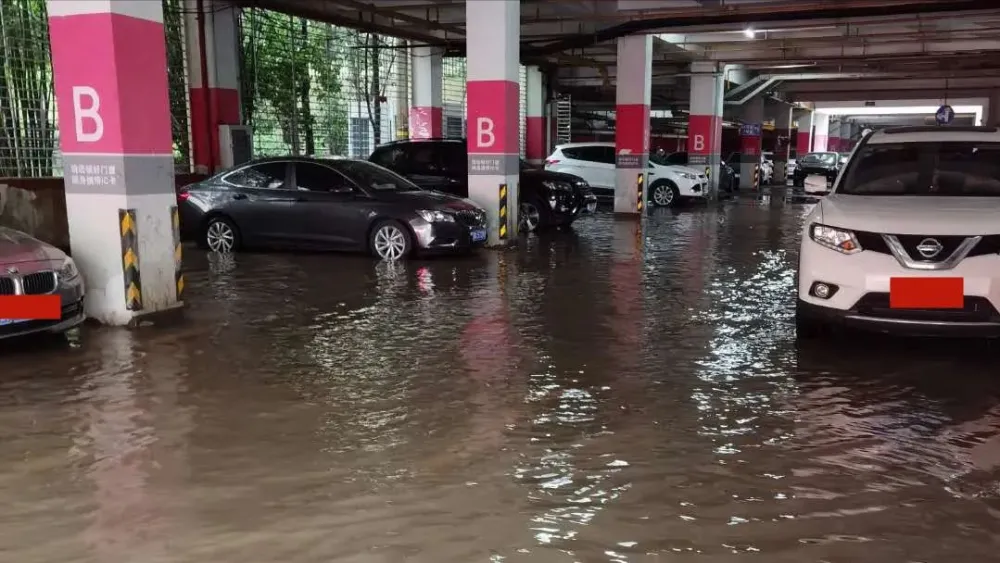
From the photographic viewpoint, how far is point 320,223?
10500mm

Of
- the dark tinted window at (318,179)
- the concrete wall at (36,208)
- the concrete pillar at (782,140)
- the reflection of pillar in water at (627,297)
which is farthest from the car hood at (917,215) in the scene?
the concrete pillar at (782,140)

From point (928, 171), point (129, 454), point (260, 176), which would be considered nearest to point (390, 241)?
point (260, 176)

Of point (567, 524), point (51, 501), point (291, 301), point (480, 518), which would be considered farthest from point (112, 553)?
point (291, 301)

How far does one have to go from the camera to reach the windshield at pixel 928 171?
6023mm

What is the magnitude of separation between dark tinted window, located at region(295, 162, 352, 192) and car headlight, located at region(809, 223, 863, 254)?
20.9 ft

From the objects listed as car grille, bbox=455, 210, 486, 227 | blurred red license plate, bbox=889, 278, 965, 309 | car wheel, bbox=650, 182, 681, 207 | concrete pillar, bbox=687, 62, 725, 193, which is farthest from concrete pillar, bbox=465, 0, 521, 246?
concrete pillar, bbox=687, 62, 725, 193

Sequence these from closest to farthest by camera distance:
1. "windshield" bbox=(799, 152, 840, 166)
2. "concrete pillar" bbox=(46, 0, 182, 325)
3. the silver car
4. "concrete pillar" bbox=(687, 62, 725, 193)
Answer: the silver car < "concrete pillar" bbox=(46, 0, 182, 325) < "concrete pillar" bbox=(687, 62, 725, 193) < "windshield" bbox=(799, 152, 840, 166)

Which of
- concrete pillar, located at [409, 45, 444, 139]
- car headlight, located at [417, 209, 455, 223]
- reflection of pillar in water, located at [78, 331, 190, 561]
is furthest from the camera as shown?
concrete pillar, located at [409, 45, 444, 139]

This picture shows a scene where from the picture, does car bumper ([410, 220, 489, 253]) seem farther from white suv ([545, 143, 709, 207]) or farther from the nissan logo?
white suv ([545, 143, 709, 207])

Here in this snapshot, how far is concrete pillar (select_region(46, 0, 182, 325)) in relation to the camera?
6.43 m

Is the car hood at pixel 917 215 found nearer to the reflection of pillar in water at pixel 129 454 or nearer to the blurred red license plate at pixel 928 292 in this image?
the blurred red license plate at pixel 928 292

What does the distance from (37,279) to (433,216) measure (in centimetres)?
511

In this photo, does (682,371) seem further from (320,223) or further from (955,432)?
(320,223)

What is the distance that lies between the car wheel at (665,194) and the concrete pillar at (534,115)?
5.04 meters
